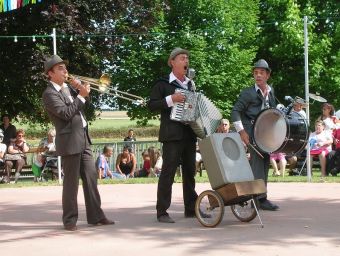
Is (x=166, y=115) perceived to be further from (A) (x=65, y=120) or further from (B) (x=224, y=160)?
(A) (x=65, y=120)

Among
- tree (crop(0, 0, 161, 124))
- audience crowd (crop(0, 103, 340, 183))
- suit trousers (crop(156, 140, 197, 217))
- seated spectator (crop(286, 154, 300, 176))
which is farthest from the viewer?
tree (crop(0, 0, 161, 124))

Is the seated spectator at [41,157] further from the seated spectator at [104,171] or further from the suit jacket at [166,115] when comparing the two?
the suit jacket at [166,115]

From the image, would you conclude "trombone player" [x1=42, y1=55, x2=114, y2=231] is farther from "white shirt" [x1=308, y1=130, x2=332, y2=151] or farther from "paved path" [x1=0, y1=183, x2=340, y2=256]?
"white shirt" [x1=308, y1=130, x2=332, y2=151]

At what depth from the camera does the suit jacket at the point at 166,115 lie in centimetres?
865

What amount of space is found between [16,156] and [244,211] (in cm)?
1067

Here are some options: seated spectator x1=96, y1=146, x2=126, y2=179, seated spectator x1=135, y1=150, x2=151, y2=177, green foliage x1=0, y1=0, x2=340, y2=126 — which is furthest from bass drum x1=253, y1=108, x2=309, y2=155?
green foliage x1=0, y1=0, x2=340, y2=126

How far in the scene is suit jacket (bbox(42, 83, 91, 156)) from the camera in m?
7.98

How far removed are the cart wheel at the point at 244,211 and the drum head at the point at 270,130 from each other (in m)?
0.88

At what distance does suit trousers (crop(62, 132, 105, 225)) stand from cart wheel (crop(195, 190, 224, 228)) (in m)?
1.21

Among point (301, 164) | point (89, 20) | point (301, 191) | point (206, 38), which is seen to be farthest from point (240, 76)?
point (301, 191)

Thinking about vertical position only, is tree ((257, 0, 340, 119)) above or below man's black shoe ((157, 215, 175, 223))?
above

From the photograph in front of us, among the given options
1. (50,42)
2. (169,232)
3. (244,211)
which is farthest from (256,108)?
(50,42)

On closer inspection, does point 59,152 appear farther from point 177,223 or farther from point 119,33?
point 119,33

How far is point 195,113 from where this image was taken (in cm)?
853
